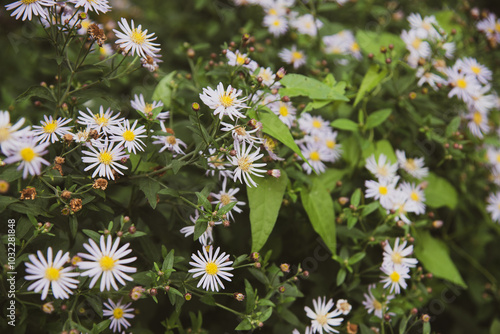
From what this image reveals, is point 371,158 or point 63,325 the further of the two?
point 371,158

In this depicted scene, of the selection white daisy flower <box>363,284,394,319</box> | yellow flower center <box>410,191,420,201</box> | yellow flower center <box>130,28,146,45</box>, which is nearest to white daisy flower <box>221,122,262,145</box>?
yellow flower center <box>130,28,146,45</box>

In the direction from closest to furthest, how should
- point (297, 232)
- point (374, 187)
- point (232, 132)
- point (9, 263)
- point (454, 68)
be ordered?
point (9, 263)
point (232, 132)
point (374, 187)
point (297, 232)
point (454, 68)

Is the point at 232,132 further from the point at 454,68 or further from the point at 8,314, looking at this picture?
the point at 454,68

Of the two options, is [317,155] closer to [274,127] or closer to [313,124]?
[313,124]

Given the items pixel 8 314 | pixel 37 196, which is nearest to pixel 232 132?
pixel 37 196

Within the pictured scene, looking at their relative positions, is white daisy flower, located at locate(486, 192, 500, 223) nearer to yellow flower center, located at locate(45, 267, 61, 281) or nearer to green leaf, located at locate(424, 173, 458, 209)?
green leaf, located at locate(424, 173, 458, 209)

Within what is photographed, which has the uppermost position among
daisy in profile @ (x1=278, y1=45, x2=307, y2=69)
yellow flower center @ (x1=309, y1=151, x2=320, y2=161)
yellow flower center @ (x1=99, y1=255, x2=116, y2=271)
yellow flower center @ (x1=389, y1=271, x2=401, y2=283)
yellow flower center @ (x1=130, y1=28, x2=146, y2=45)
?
daisy in profile @ (x1=278, y1=45, x2=307, y2=69)
